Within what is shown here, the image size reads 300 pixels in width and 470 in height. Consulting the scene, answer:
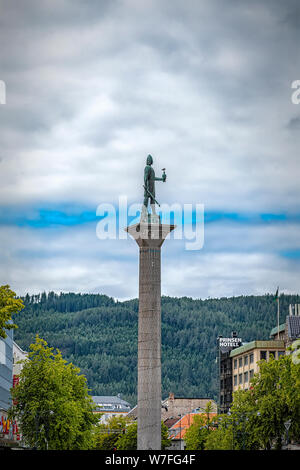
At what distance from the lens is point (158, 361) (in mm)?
50000

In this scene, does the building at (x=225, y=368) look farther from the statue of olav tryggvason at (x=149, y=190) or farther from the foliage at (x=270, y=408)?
the statue of olav tryggvason at (x=149, y=190)

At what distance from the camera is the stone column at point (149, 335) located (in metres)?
49.2

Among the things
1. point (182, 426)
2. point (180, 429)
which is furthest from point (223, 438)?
point (182, 426)

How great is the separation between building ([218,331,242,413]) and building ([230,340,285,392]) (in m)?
2.80

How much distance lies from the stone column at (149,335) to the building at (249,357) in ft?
235

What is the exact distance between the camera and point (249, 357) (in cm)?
13550

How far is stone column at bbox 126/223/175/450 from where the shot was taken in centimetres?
4925

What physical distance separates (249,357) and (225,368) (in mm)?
17302

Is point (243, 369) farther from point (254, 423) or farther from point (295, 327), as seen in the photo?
point (254, 423)

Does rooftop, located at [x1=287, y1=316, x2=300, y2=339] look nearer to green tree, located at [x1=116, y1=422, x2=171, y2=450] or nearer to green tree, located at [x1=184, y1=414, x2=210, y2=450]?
green tree, located at [x1=184, y1=414, x2=210, y2=450]

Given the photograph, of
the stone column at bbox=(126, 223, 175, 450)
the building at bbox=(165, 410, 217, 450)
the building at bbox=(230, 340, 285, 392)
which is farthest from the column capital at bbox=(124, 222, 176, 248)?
the building at bbox=(165, 410, 217, 450)

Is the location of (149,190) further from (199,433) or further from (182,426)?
(182,426)
